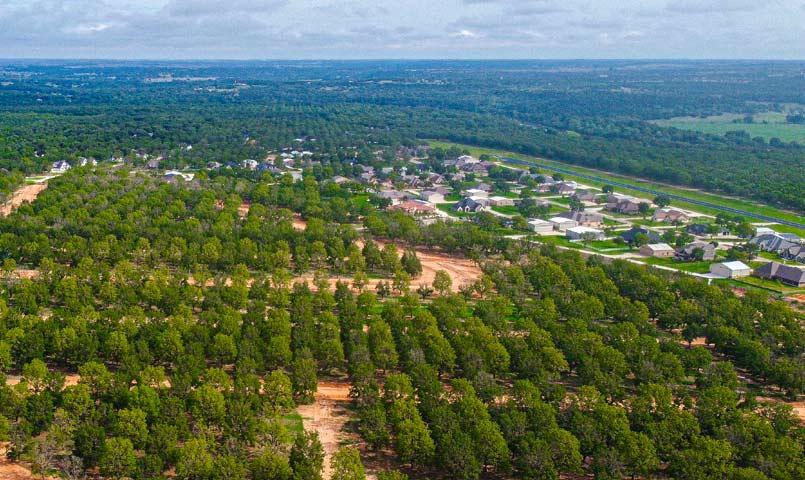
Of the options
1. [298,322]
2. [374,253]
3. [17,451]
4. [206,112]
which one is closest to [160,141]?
[206,112]

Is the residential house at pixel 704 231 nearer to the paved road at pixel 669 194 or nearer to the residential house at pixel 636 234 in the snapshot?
the residential house at pixel 636 234

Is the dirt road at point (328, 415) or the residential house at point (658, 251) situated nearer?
the dirt road at point (328, 415)

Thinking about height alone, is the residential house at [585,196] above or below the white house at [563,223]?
above

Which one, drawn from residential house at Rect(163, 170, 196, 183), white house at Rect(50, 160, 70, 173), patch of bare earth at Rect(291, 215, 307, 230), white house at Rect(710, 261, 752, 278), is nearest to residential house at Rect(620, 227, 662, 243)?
white house at Rect(710, 261, 752, 278)

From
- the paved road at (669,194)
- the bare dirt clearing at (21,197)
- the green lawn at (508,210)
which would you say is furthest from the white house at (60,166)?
the paved road at (669,194)

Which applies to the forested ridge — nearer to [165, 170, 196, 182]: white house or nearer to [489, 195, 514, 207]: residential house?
[489, 195, 514, 207]: residential house

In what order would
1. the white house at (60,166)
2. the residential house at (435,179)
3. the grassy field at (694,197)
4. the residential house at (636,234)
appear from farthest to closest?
the residential house at (435,179), the white house at (60,166), the grassy field at (694,197), the residential house at (636,234)

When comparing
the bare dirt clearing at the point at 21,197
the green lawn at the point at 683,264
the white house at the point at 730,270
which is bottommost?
the green lawn at the point at 683,264

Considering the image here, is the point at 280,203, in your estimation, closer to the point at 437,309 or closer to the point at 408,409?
the point at 437,309
